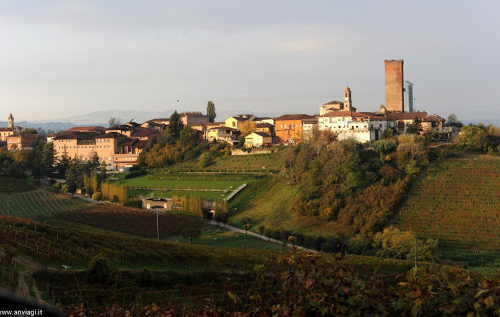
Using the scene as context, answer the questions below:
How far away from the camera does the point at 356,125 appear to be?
55.7 metres

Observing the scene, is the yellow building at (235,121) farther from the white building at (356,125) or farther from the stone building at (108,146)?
the white building at (356,125)

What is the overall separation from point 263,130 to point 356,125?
62.4 feet

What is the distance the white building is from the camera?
179ft

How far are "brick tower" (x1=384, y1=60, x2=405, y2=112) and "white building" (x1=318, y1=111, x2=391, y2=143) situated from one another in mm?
12161

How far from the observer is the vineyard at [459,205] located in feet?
115

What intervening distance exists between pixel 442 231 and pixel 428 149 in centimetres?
1234

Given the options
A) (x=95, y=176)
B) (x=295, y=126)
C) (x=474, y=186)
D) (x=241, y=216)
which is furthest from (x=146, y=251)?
(x=295, y=126)

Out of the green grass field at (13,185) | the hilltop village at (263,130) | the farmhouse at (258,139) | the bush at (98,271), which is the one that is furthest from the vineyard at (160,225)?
the farmhouse at (258,139)

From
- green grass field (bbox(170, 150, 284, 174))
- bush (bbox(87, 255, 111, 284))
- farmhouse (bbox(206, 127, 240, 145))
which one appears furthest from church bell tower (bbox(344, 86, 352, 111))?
bush (bbox(87, 255, 111, 284))

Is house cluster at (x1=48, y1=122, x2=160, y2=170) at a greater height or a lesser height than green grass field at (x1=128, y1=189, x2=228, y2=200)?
greater

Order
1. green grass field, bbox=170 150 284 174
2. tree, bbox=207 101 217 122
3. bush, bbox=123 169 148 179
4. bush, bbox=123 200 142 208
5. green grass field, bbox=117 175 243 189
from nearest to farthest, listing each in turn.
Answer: bush, bbox=123 200 142 208, green grass field, bbox=117 175 243 189, green grass field, bbox=170 150 284 174, bush, bbox=123 169 148 179, tree, bbox=207 101 217 122

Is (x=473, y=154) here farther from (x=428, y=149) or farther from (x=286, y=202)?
(x=286, y=202)

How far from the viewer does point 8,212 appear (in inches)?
1753

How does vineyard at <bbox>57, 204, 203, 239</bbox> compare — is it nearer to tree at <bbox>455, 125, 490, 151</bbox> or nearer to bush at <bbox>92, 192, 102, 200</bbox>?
bush at <bbox>92, 192, 102, 200</bbox>
